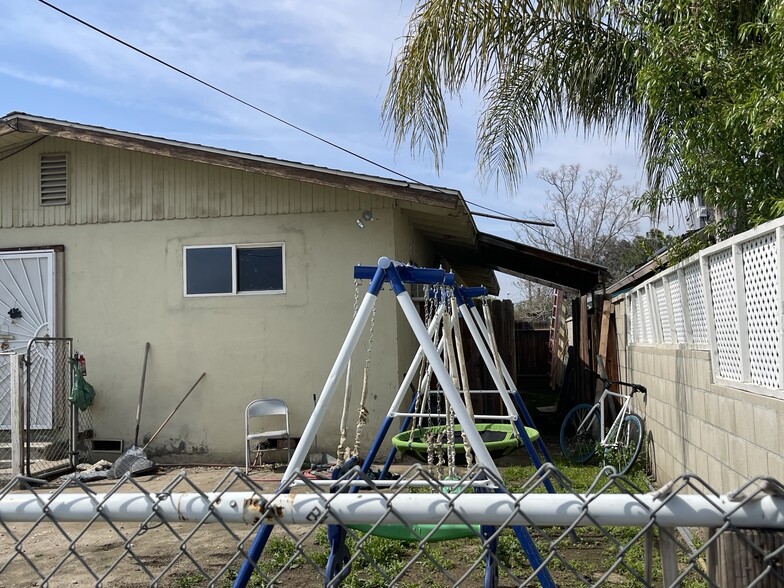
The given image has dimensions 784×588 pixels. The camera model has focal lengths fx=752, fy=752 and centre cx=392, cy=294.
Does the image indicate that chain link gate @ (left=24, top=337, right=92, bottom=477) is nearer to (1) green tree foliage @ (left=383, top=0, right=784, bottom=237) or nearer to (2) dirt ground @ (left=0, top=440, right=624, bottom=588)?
(2) dirt ground @ (left=0, top=440, right=624, bottom=588)

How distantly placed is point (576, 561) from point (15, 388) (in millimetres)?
6581

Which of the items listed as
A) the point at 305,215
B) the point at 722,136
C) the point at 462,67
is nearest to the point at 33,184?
the point at 305,215

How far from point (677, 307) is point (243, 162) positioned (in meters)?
5.29

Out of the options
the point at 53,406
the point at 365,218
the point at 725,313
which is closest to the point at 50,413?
the point at 53,406

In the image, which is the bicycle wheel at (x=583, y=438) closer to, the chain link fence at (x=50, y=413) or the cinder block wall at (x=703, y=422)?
the cinder block wall at (x=703, y=422)

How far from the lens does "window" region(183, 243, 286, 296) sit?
9625mm

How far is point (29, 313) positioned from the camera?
10148 mm

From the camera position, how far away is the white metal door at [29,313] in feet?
32.6

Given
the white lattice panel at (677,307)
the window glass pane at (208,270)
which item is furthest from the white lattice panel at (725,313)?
the window glass pane at (208,270)

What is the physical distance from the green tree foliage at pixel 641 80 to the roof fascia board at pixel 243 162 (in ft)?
1.97

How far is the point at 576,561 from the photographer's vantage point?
201 inches

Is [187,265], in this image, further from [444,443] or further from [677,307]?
[677,307]

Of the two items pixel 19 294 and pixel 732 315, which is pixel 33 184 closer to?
pixel 19 294

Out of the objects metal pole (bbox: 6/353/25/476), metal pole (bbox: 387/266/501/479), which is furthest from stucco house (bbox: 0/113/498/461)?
metal pole (bbox: 387/266/501/479)
